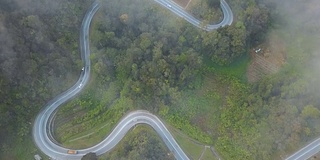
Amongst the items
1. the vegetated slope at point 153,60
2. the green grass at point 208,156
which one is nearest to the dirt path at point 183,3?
the vegetated slope at point 153,60

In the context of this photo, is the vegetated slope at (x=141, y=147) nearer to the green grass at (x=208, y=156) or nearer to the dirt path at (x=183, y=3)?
the green grass at (x=208, y=156)

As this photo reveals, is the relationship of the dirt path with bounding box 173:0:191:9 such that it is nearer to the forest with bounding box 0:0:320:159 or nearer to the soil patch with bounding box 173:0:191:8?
the soil patch with bounding box 173:0:191:8

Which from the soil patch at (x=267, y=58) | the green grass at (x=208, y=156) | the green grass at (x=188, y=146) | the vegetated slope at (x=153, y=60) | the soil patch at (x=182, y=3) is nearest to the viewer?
the green grass at (x=208, y=156)

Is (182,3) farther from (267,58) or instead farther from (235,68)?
(267,58)

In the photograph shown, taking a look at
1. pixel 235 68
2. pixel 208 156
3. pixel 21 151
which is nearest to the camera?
pixel 21 151

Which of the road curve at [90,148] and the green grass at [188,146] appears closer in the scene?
the road curve at [90,148]

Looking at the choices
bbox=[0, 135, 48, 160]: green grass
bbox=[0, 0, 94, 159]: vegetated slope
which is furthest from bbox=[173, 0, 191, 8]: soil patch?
bbox=[0, 135, 48, 160]: green grass

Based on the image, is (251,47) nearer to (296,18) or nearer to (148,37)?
(296,18)

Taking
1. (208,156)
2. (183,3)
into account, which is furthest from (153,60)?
(208,156)
